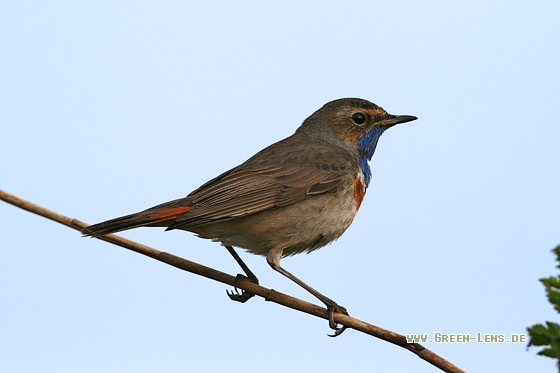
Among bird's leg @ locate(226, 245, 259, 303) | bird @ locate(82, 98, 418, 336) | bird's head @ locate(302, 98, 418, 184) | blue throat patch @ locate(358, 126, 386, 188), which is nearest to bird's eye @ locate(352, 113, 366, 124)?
bird's head @ locate(302, 98, 418, 184)

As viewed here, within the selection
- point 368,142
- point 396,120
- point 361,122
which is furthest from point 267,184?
point 396,120

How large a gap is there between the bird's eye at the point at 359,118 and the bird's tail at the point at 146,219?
284cm

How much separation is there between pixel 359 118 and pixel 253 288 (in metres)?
3.32

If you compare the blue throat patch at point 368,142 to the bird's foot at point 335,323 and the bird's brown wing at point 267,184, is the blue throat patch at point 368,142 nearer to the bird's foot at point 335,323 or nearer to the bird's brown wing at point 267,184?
the bird's brown wing at point 267,184

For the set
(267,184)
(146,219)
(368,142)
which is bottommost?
(146,219)

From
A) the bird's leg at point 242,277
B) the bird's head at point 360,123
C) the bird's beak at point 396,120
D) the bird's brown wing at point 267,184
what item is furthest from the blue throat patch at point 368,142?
the bird's leg at point 242,277

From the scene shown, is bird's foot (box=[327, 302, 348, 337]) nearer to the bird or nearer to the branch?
the bird

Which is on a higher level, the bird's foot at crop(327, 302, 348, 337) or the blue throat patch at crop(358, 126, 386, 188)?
the blue throat patch at crop(358, 126, 386, 188)

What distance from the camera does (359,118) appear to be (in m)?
8.60

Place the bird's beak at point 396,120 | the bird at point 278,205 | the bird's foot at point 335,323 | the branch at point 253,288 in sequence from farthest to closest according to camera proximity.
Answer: the bird's beak at point 396,120 → the bird at point 278,205 → the bird's foot at point 335,323 → the branch at point 253,288

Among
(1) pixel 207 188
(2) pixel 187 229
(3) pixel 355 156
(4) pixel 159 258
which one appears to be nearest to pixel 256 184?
(1) pixel 207 188

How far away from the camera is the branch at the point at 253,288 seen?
3953mm

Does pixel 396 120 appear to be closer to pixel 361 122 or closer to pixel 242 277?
pixel 361 122

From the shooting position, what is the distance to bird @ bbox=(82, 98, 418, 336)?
6613mm
